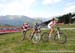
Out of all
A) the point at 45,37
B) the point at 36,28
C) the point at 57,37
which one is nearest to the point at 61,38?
the point at 57,37

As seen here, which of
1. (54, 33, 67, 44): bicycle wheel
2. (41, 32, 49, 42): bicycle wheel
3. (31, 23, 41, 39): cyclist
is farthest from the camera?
(31, 23, 41, 39): cyclist

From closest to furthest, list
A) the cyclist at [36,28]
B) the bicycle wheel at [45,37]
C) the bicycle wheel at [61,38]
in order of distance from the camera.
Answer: the bicycle wheel at [61,38], the bicycle wheel at [45,37], the cyclist at [36,28]

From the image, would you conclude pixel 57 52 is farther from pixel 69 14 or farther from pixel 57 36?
pixel 69 14

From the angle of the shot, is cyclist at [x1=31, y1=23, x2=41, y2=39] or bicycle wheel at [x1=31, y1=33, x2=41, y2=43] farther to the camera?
cyclist at [x1=31, y1=23, x2=41, y2=39]

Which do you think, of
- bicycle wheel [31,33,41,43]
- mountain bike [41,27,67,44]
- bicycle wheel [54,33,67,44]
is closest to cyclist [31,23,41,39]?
bicycle wheel [31,33,41,43]

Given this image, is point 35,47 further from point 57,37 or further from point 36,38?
point 36,38

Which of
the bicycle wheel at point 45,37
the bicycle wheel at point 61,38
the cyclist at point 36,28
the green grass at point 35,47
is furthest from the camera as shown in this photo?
the cyclist at point 36,28

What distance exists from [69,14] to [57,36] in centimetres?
11324

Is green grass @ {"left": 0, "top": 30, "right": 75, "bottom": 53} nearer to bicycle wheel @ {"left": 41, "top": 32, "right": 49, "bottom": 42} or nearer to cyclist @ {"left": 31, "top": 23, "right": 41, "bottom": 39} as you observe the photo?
bicycle wheel @ {"left": 41, "top": 32, "right": 49, "bottom": 42}

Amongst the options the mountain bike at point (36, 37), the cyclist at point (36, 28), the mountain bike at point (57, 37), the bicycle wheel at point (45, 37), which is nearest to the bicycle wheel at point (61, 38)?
the mountain bike at point (57, 37)

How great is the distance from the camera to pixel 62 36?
701 inches

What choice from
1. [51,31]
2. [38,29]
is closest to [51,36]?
[51,31]

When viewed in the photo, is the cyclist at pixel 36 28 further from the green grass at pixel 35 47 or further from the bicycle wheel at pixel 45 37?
the green grass at pixel 35 47

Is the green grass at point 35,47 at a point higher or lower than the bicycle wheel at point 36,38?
lower
